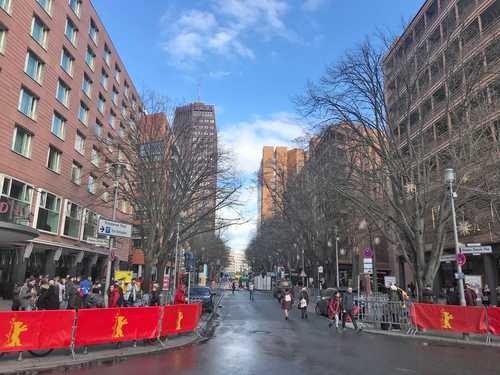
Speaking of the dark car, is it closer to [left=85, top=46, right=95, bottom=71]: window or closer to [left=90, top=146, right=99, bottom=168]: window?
[left=90, top=146, right=99, bottom=168]: window

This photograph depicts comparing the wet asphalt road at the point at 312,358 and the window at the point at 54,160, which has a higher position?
the window at the point at 54,160

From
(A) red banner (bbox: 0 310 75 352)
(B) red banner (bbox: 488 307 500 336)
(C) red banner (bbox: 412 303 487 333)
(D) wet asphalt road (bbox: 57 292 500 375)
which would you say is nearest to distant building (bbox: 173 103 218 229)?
(D) wet asphalt road (bbox: 57 292 500 375)

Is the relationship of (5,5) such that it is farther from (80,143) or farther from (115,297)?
(115,297)

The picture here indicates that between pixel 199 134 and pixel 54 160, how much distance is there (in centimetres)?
1108

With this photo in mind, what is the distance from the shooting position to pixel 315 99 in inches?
791

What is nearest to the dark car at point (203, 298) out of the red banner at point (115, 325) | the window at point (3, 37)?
the red banner at point (115, 325)

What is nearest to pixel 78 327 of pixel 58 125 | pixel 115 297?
pixel 115 297

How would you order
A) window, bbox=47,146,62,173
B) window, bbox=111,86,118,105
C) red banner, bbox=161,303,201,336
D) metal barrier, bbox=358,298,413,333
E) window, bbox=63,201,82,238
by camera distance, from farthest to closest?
window, bbox=111,86,118,105 < window, bbox=63,201,82,238 < window, bbox=47,146,62,173 < metal barrier, bbox=358,298,413,333 < red banner, bbox=161,303,201,336

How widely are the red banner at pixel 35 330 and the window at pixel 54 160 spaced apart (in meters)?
20.9

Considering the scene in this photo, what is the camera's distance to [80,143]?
32688 mm

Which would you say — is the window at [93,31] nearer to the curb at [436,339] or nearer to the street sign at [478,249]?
the curb at [436,339]

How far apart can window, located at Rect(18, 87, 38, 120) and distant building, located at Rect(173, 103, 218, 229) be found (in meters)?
9.07

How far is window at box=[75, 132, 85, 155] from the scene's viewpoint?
104 feet

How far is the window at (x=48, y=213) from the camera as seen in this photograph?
26.0 meters
